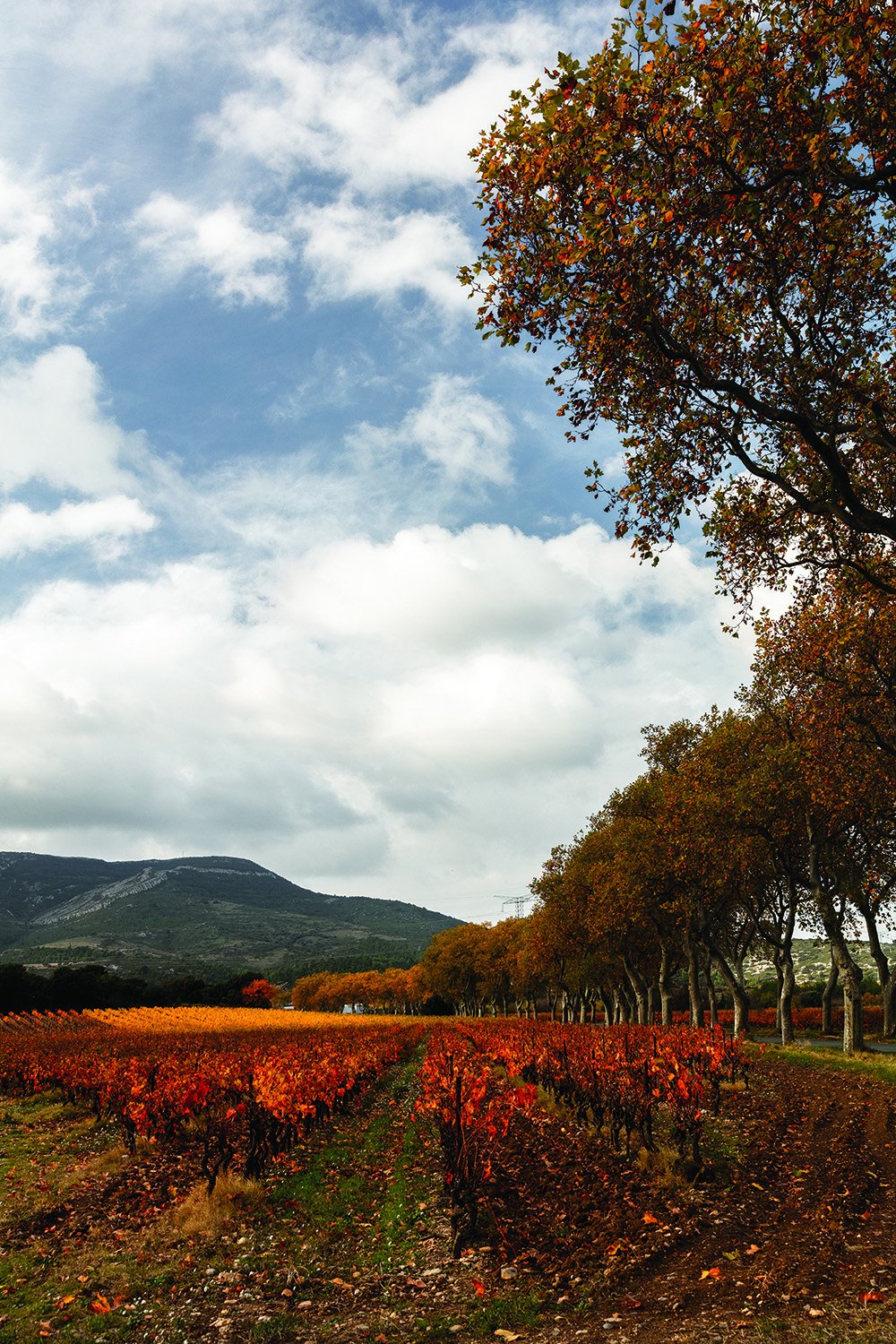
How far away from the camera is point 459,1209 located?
30.6 ft

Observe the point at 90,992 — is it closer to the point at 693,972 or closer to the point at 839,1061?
the point at 693,972

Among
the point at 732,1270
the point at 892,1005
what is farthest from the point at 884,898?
the point at 732,1270

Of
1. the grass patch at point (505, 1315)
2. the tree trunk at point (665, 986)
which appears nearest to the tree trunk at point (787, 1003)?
the tree trunk at point (665, 986)

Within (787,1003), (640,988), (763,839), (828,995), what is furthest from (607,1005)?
(763,839)

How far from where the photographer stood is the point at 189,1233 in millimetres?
9477

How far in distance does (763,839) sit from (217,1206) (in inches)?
1049

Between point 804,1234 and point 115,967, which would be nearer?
point 804,1234

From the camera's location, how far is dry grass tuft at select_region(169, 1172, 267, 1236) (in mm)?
9602

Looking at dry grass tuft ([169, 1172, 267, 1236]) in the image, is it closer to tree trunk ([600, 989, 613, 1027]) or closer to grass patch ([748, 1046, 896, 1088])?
grass patch ([748, 1046, 896, 1088])

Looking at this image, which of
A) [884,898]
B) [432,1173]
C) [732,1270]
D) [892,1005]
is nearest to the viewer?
[732,1270]

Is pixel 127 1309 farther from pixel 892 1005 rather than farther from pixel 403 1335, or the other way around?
pixel 892 1005

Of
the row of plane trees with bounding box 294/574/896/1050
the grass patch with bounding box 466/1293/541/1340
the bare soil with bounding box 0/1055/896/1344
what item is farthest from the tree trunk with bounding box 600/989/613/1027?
the grass patch with bounding box 466/1293/541/1340

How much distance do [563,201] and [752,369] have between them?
13.3 feet

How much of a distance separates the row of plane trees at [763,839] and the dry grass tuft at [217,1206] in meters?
14.0
